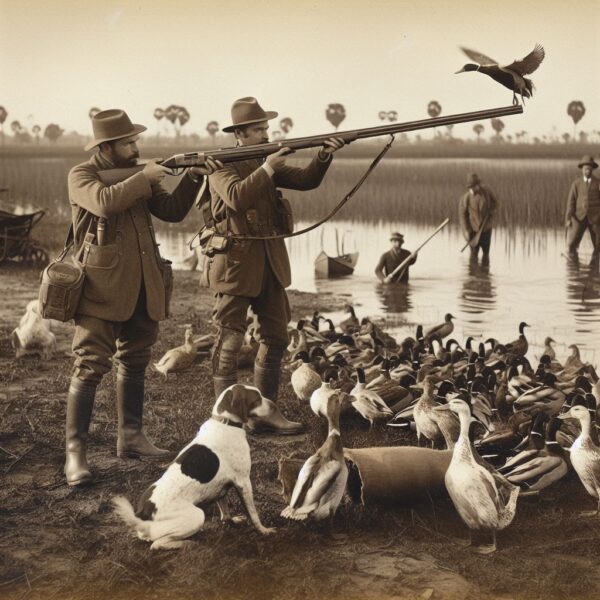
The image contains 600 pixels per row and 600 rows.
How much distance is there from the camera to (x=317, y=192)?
14.9 m

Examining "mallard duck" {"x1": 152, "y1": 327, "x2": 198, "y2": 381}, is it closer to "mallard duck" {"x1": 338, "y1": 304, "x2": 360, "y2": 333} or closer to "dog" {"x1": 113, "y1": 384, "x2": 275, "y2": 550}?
"mallard duck" {"x1": 338, "y1": 304, "x2": 360, "y2": 333}

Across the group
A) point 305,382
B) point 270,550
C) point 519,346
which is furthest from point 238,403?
point 519,346

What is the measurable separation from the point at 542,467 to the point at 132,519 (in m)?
2.44

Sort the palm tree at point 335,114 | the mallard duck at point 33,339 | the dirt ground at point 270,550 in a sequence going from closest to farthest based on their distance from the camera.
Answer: the dirt ground at point 270,550 < the mallard duck at point 33,339 < the palm tree at point 335,114

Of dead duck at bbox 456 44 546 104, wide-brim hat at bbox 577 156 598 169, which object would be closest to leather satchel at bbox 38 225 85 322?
dead duck at bbox 456 44 546 104

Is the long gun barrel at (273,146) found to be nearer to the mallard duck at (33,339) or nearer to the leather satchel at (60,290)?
the leather satchel at (60,290)

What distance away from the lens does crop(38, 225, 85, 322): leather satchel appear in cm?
532

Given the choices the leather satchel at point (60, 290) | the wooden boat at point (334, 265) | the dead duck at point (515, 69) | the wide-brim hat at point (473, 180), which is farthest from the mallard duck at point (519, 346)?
the leather satchel at point (60, 290)

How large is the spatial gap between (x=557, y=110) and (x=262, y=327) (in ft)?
15.1

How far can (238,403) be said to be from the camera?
478cm

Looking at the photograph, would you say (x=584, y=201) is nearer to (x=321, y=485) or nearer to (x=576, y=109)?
(x=576, y=109)

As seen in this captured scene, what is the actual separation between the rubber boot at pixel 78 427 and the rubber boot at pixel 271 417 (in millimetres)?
1311

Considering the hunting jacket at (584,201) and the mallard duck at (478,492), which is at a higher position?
the hunting jacket at (584,201)

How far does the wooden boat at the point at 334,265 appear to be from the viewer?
481 inches
